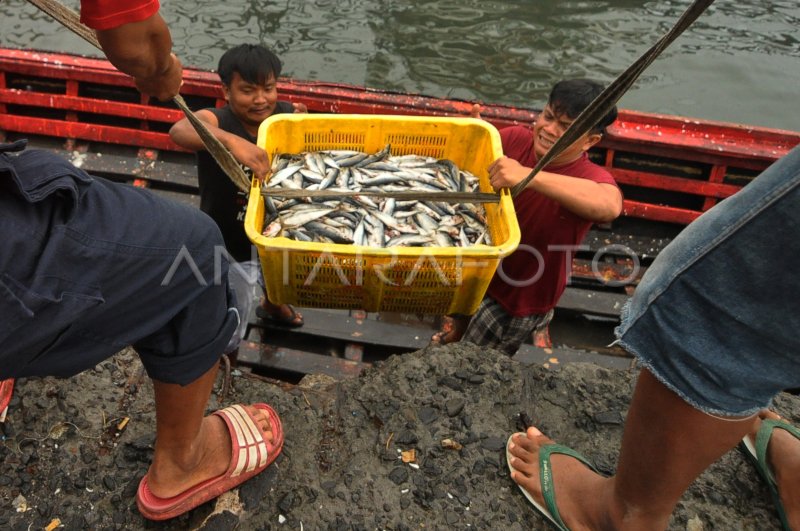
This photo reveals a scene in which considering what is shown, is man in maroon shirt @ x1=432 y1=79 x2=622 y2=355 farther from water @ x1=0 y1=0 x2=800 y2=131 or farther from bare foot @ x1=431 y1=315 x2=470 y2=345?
water @ x1=0 y1=0 x2=800 y2=131

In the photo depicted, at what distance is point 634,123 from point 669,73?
611 centimetres

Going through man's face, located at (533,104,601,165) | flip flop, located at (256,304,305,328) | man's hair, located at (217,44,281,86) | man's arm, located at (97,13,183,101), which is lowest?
flip flop, located at (256,304,305,328)

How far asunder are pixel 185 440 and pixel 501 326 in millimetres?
2001

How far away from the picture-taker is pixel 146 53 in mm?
1836

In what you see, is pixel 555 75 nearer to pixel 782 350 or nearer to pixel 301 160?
pixel 301 160

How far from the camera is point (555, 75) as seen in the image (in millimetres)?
9484

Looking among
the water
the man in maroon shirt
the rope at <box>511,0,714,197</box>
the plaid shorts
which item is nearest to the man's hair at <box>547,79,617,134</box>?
the man in maroon shirt

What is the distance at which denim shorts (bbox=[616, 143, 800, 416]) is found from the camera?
1.39m

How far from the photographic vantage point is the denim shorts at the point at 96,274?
1.34 m

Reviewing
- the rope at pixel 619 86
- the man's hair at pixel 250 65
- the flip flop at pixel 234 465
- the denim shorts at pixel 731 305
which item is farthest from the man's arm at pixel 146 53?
the denim shorts at pixel 731 305

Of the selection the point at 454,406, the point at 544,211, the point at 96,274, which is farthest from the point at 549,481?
the point at 96,274

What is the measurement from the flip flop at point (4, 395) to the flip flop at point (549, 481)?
6.92 ft

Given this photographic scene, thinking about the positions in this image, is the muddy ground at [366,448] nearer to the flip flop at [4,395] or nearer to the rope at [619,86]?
the flip flop at [4,395]

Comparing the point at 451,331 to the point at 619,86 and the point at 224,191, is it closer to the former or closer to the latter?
the point at 224,191
